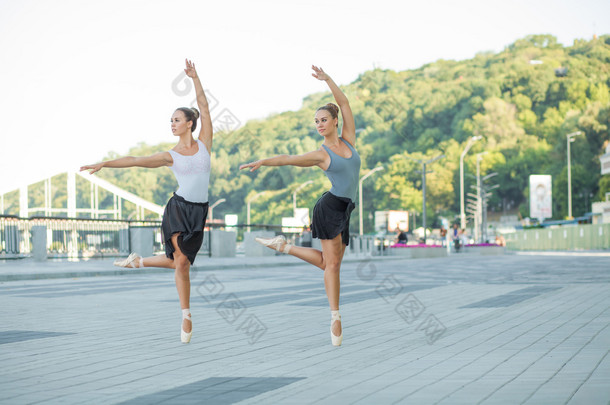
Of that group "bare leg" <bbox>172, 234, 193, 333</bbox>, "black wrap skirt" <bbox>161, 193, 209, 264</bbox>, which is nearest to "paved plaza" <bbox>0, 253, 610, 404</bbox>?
"bare leg" <bbox>172, 234, 193, 333</bbox>

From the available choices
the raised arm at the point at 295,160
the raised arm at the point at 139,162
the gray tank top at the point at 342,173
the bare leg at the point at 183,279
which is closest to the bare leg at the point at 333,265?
the gray tank top at the point at 342,173

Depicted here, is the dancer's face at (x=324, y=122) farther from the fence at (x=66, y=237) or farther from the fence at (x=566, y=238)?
the fence at (x=566, y=238)

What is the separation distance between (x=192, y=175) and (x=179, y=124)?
1.51 ft

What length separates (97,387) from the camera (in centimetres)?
466

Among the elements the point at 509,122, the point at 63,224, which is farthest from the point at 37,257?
the point at 509,122

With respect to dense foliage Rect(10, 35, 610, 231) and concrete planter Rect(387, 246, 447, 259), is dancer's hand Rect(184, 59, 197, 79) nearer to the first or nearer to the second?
concrete planter Rect(387, 246, 447, 259)

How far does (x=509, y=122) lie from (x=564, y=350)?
111 m

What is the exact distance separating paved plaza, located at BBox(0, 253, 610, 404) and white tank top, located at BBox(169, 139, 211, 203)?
1.19 m

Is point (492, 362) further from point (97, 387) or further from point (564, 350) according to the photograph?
point (97, 387)

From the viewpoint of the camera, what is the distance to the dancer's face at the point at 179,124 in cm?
662

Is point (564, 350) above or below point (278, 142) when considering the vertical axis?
below

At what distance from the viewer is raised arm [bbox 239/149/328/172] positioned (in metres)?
5.85

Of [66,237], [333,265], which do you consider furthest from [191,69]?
[66,237]

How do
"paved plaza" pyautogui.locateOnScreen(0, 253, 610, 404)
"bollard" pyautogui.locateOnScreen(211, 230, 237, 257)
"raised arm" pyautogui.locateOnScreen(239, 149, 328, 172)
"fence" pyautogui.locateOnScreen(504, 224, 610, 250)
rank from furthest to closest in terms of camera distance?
1. "fence" pyautogui.locateOnScreen(504, 224, 610, 250)
2. "bollard" pyautogui.locateOnScreen(211, 230, 237, 257)
3. "raised arm" pyautogui.locateOnScreen(239, 149, 328, 172)
4. "paved plaza" pyautogui.locateOnScreen(0, 253, 610, 404)
